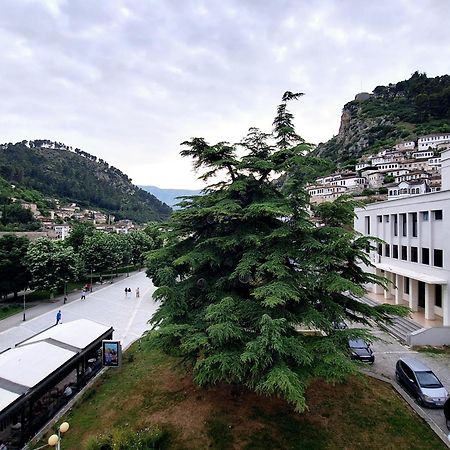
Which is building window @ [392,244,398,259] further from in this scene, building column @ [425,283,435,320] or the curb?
the curb

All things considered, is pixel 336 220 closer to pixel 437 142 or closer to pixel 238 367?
pixel 238 367

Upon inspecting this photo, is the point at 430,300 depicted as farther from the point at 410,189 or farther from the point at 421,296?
the point at 410,189

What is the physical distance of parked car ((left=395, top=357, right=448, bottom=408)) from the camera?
11828 mm

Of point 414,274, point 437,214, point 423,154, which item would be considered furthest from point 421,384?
point 423,154

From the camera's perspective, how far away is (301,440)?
31.3ft

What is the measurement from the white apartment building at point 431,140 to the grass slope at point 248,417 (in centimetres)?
9349

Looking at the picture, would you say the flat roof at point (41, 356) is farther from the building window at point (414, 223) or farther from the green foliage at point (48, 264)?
the building window at point (414, 223)

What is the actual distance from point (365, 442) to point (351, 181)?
77037mm

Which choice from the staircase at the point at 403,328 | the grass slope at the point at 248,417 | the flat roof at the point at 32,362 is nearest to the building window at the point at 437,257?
the staircase at the point at 403,328

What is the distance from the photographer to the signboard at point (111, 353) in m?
15.4

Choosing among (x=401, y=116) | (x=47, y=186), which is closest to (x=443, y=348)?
(x=401, y=116)

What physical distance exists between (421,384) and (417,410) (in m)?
1.23

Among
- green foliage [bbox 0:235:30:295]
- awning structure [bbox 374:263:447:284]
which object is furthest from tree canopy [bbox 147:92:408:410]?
green foliage [bbox 0:235:30:295]

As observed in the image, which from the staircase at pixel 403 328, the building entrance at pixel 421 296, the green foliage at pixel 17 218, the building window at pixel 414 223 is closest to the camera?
the staircase at pixel 403 328
